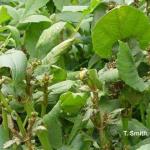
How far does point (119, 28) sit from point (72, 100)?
0.15 meters

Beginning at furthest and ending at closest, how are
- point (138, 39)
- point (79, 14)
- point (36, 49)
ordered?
point (79, 14), point (36, 49), point (138, 39)

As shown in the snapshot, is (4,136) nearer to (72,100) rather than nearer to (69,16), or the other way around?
(72,100)

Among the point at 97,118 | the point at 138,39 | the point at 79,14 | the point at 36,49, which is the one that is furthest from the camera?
the point at 79,14

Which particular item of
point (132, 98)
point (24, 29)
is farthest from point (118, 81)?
point (24, 29)

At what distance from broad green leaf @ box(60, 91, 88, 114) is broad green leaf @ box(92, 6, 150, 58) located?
0.12 m

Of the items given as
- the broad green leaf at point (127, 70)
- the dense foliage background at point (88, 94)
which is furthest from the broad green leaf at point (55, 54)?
the broad green leaf at point (127, 70)

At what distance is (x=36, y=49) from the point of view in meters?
0.96

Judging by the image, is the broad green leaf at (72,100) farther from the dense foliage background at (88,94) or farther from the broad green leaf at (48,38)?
the broad green leaf at (48,38)

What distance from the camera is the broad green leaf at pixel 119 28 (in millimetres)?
814

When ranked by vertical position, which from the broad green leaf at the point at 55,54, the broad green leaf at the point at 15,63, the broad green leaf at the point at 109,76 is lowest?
the broad green leaf at the point at 109,76

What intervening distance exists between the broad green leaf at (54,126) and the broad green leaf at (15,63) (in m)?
0.09

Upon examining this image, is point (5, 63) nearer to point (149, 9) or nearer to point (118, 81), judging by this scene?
point (118, 81)

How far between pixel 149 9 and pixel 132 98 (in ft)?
0.69

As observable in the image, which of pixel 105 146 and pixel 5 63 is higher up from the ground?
pixel 5 63
